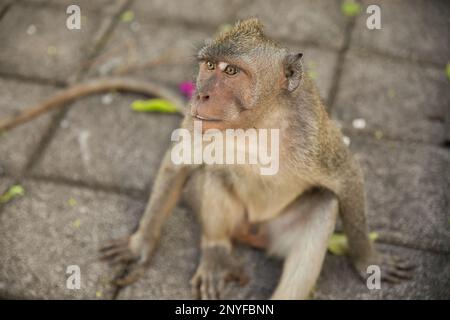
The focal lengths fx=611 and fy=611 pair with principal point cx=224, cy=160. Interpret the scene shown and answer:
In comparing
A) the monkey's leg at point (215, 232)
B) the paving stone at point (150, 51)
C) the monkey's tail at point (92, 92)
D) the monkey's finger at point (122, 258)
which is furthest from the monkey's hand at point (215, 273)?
the paving stone at point (150, 51)

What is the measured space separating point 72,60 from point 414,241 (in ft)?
10.9

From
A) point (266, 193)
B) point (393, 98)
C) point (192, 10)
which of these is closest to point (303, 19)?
point (192, 10)

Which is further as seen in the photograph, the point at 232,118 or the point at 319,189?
the point at 319,189

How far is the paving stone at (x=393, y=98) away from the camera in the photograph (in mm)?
4961

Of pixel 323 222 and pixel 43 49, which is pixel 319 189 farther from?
pixel 43 49

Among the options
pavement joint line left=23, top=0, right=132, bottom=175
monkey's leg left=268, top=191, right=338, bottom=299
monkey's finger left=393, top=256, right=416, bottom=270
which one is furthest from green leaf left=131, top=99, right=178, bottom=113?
monkey's finger left=393, top=256, right=416, bottom=270

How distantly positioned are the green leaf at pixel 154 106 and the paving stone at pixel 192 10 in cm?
123

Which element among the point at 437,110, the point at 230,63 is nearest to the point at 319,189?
the point at 230,63

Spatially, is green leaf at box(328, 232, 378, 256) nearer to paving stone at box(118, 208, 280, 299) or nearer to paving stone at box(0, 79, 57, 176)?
paving stone at box(118, 208, 280, 299)

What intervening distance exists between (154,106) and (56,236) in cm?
140

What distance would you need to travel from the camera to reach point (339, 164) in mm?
3551

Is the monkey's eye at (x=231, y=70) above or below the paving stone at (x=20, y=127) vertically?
above

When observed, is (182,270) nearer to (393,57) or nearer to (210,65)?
(210,65)

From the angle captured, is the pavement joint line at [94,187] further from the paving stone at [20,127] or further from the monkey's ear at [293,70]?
the monkey's ear at [293,70]
